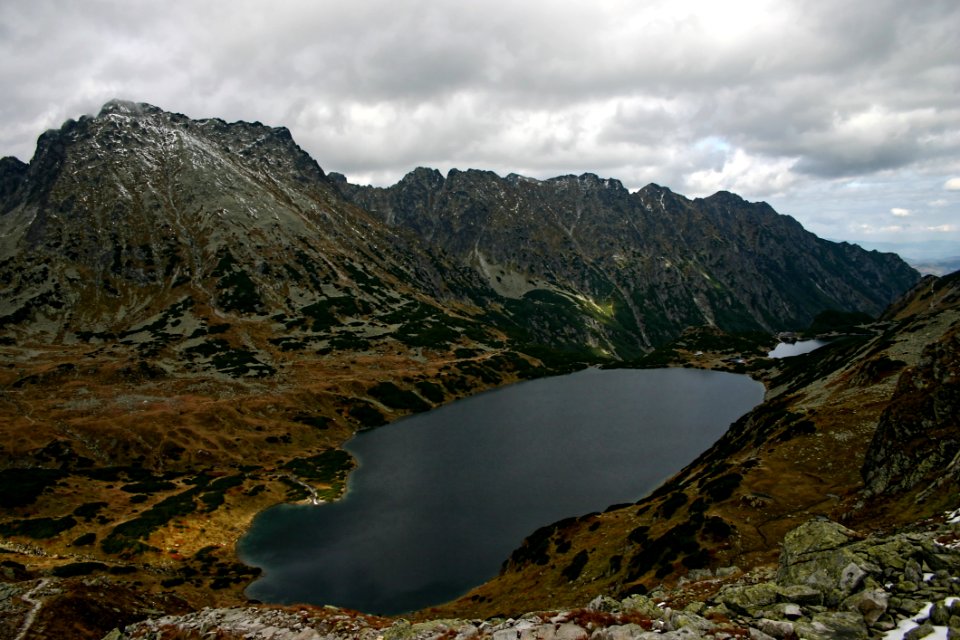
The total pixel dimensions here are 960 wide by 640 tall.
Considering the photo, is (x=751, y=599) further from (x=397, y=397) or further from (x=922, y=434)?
(x=397, y=397)

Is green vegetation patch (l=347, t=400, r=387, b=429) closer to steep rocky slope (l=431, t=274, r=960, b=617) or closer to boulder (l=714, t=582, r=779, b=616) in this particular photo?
steep rocky slope (l=431, t=274, r=960, b=617)

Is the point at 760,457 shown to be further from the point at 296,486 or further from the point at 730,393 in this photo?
the point at 730,393

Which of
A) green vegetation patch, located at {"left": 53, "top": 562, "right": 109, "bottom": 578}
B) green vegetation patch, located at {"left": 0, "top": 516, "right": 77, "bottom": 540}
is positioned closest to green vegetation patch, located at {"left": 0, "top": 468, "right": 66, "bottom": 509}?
green vegetation patch, located at {"left": 0, "top": 516, "right": 77, "bottom": 540}

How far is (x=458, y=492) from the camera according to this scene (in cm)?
9631

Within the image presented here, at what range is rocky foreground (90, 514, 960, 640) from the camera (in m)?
16.9

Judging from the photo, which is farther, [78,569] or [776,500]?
[78,569]

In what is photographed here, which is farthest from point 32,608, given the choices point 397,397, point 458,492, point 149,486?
point 397,397

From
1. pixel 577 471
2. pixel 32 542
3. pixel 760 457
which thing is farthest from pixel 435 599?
pixel 32 542

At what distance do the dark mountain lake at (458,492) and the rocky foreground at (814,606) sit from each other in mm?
43262

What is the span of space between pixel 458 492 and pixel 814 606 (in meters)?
81.3

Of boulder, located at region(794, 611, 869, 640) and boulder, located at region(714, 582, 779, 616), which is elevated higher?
boulder, located at region(794, 611, 869, 640)

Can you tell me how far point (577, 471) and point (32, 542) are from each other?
283 feet

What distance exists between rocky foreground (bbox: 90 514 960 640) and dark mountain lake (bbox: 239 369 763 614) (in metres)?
43.3

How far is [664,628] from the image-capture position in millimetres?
19297
